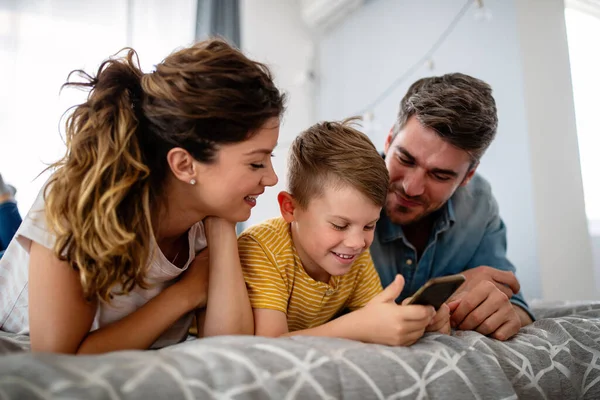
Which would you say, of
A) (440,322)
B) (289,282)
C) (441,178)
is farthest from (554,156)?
(289,282)

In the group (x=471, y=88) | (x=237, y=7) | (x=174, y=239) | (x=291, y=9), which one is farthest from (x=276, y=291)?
(x=291, y=9)

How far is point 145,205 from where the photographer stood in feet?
3.39

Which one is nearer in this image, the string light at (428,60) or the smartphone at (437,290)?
the smartphone at (437,290)

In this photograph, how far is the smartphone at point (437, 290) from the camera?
914 millimetres

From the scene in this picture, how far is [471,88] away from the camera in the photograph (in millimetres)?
1517

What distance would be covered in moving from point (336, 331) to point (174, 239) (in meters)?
0.48

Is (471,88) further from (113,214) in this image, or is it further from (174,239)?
(113,214)

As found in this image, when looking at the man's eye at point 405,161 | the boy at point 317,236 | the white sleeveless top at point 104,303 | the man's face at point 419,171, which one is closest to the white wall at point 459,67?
the man's face at point 419,171

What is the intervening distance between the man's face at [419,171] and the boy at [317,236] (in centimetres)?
28

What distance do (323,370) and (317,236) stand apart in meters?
0.46

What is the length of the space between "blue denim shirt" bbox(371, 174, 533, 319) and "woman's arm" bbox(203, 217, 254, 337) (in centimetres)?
62

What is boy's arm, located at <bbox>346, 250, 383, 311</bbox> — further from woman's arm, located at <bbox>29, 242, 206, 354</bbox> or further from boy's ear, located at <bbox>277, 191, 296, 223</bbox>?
woman's arm, located at <bbox>29, 242, 206, 354</bbox>

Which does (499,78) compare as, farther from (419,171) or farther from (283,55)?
(283,55)

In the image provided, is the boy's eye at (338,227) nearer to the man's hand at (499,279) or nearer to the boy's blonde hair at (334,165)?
the boy's blonde hair at (334,165)
